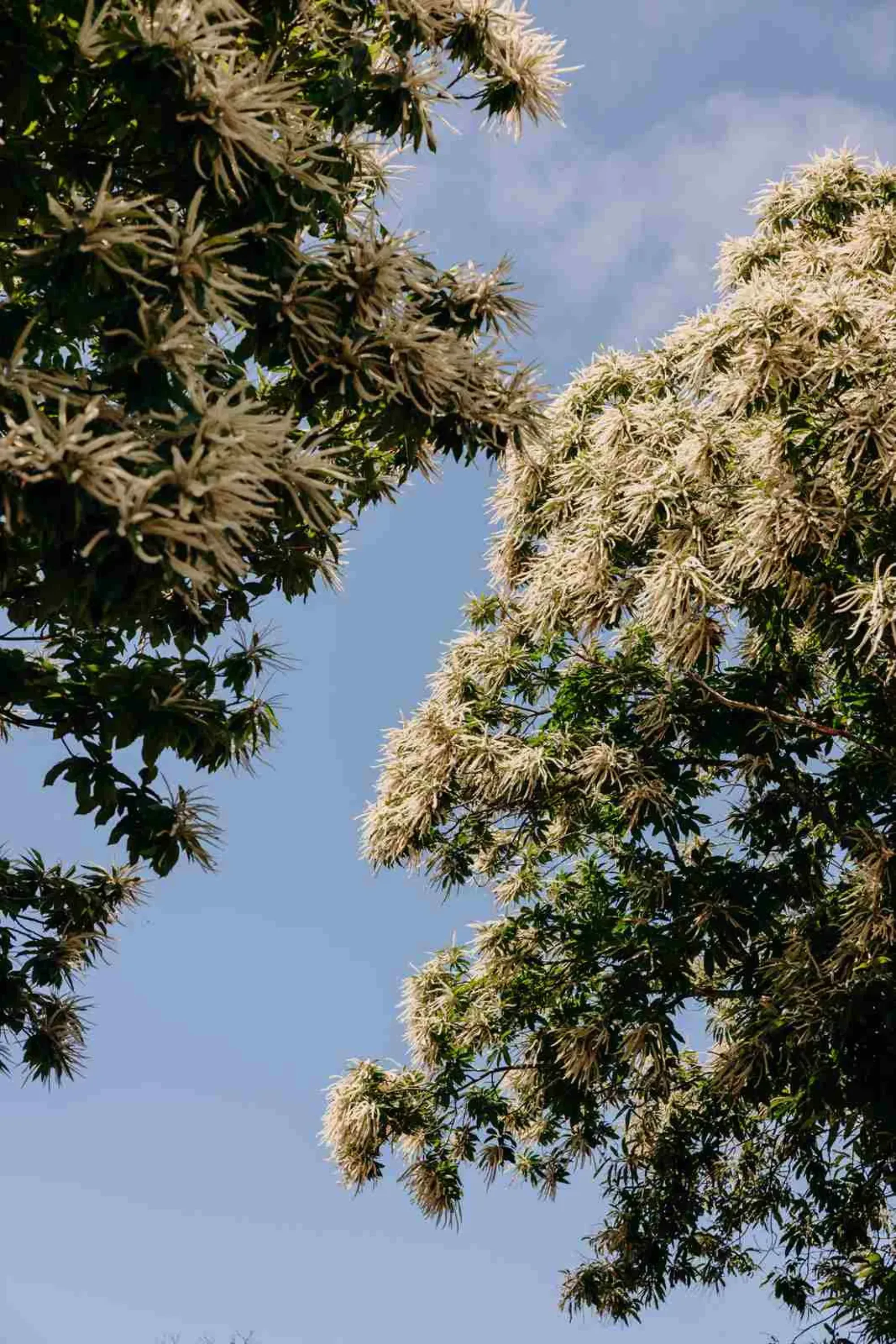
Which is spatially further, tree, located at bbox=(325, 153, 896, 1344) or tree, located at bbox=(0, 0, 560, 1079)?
tree, located at bbox=(325, 153, 896, 1344)

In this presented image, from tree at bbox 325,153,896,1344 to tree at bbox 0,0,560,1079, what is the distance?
2535 mm

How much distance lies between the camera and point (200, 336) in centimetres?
422

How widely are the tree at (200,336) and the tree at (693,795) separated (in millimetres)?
2535

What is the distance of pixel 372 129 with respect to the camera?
5.18 meters

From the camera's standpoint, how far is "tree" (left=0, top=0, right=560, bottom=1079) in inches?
151

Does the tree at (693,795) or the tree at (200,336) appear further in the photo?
the tree at (693,795)

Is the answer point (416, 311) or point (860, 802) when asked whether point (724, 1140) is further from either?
point (416, 311)

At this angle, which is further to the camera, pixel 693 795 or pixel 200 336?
pixel 693 795

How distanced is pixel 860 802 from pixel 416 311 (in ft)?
15.1

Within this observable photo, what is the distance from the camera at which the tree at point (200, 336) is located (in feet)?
12.6

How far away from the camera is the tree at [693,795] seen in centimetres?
766

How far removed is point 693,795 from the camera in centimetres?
855

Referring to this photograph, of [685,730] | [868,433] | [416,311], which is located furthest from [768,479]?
[416,311]

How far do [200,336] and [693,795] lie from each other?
16.8 ft
